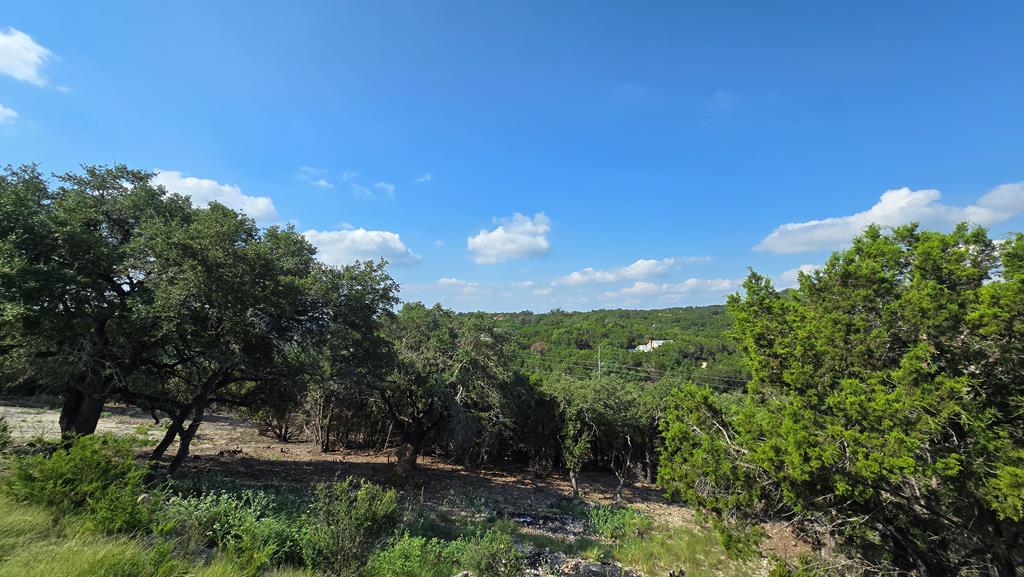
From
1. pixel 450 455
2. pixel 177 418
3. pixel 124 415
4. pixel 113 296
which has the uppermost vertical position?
pixel 113 296

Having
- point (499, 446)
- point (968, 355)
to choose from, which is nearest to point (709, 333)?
point (499, 446)

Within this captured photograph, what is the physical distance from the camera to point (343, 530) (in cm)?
522

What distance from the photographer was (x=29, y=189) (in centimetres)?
879

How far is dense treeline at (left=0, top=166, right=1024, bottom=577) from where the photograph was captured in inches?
213

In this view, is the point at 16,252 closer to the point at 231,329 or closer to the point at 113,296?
the point at 113,296

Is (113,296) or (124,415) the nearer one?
(113,296)

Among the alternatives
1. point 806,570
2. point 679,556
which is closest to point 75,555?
point 806,570

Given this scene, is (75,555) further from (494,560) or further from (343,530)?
(494,560)

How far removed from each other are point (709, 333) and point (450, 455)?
65666 millimetres

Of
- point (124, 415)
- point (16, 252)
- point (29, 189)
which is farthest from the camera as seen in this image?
point (124, 415)

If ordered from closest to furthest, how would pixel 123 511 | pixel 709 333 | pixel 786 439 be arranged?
pixel 123 511, pixel 786 439, pixel 709 333

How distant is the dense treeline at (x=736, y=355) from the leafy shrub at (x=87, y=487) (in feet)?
11.1

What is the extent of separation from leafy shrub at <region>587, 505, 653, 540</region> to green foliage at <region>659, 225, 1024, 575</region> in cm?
418

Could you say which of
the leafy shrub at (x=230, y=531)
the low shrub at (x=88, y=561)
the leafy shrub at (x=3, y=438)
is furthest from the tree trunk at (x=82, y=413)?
the low shrub at (x=88, y=561)
